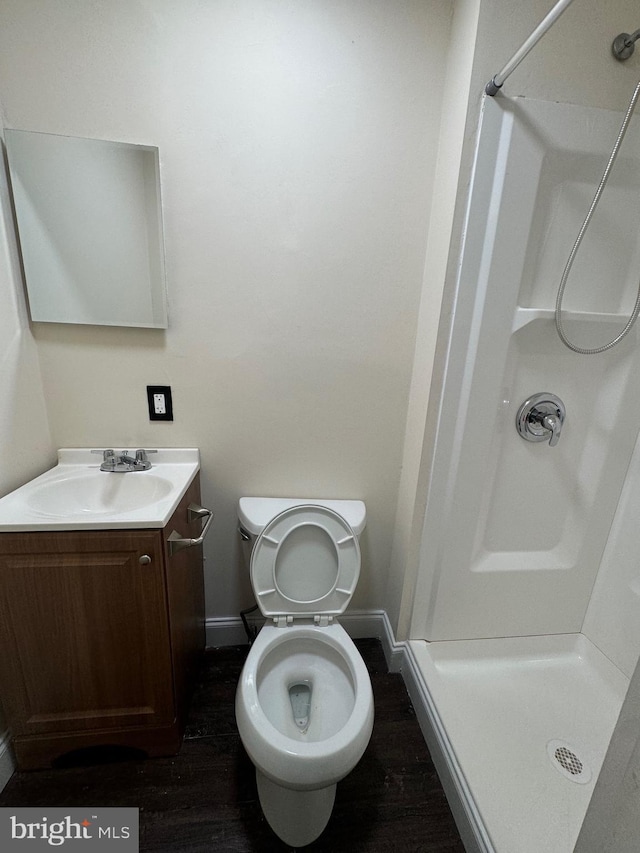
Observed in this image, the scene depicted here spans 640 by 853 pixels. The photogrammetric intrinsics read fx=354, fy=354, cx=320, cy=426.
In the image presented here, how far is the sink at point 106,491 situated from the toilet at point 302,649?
1.03 ft

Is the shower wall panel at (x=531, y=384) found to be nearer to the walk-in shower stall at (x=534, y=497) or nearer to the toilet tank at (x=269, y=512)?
the walk-in shower stall at (x=534, y=497)

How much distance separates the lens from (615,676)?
4.46ft

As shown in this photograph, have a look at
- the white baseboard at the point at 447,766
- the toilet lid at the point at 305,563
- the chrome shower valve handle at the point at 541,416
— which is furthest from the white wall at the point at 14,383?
the chrome shower valve handle at the point at 541,416

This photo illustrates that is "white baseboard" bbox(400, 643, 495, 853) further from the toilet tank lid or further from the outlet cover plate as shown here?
the outlet cover plate

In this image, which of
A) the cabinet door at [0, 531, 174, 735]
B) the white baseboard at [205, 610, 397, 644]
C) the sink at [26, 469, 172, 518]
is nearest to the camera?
the cabinet door at [0, 531, 174, 735]

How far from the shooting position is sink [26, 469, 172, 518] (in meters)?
1.16

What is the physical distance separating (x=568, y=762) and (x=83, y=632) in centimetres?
153

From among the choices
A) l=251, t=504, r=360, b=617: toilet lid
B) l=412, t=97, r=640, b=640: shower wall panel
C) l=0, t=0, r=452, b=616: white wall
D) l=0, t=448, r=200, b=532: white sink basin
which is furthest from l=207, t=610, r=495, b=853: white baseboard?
l=0, t=448, r=200, b=532: white sink basin

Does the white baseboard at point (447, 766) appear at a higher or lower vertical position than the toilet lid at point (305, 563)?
lower

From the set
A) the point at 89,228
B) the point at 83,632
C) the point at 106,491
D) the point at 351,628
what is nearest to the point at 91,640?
the point at 83,632

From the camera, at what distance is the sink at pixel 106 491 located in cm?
116

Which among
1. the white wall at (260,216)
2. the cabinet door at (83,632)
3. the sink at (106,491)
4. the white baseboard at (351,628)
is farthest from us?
the white baseboard at (351,628)

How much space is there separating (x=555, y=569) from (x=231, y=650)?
4.51ft

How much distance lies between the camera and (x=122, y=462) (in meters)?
1.25
